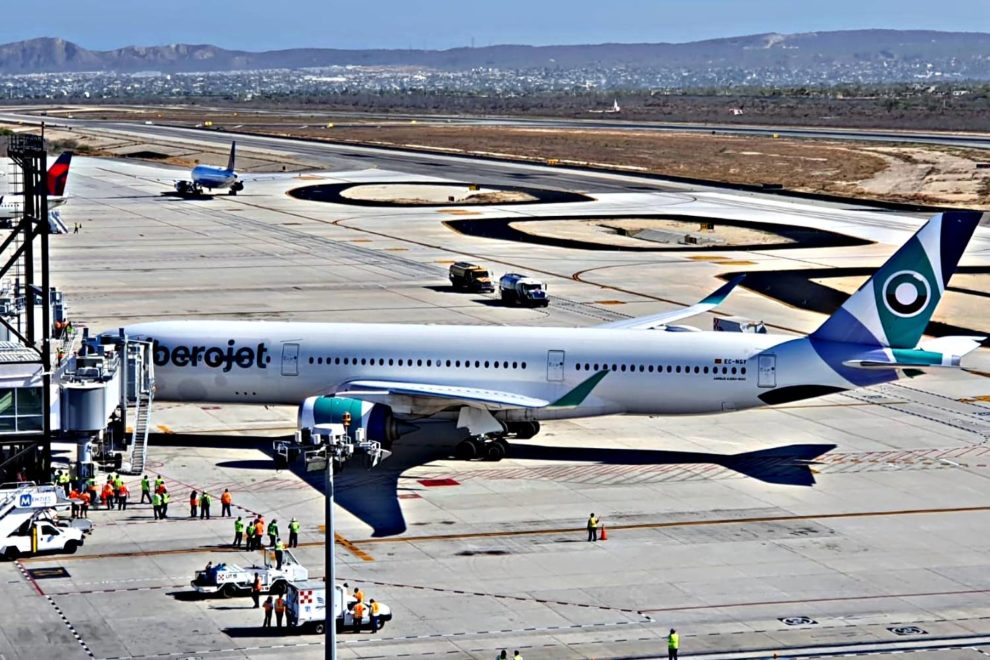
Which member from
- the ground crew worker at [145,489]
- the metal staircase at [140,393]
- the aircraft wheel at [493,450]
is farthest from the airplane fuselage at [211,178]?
the ground crew worker at [145,489]

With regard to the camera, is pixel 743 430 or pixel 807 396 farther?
pixel 743 430

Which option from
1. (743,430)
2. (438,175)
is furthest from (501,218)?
(743,430)

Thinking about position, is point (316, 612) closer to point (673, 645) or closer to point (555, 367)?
point (673, 645)

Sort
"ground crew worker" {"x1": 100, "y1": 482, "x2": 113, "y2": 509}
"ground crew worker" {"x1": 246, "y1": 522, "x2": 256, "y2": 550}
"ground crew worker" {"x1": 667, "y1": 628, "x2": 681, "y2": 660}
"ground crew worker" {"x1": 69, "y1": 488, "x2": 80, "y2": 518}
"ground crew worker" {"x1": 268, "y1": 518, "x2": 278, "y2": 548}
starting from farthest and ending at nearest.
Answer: "ground crew worker" {"x1": 100, "y1": 482, "x2": 113, "y2": 509}, "ground crew worker" {"x1": 69, "y1": 488, "x2": 80, "y2": 518}, "ground crew worker" {"x1": 246, "y1": 522, "x2": 256, "y2": 550}, "ground crew worker" {"x1": 268, "y1": 518, "x2": 278, "y2": 548}, "ground crew worker" {"x1": 667, "y1": 628, "x2": 681, "y2": 660}

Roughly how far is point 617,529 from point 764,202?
119653 mm

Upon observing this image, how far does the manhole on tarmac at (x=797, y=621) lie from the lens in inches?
1668

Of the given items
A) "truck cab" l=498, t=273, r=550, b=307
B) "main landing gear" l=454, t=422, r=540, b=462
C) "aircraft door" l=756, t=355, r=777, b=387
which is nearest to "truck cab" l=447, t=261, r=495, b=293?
"truck cab" l=498, t=273, r=550, b=307

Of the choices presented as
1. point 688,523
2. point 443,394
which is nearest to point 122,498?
point 443,394

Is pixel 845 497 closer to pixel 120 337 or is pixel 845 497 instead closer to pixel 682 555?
pixel 682 555

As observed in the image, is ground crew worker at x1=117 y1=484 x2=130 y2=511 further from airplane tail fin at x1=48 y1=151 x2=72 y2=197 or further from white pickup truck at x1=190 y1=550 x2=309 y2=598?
airplane tail fin at x1=48 y1=151 x2=72 y2=197

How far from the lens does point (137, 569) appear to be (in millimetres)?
46156

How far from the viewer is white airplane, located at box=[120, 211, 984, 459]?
60688 millimetres

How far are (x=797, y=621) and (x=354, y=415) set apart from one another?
835 inches

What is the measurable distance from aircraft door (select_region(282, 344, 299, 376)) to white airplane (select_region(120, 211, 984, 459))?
1.5 inches
